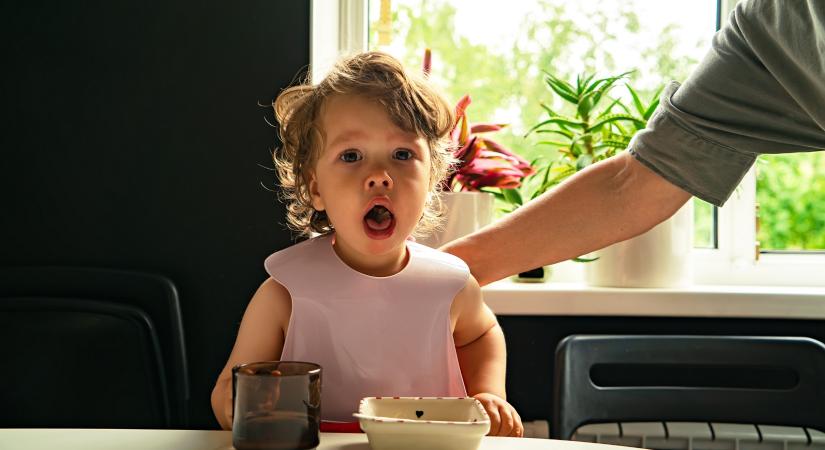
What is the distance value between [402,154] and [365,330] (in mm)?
235

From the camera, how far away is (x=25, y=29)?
6.16ft

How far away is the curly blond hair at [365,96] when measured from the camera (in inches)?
42.6

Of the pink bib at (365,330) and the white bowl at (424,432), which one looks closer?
the white bowl at (424,432)

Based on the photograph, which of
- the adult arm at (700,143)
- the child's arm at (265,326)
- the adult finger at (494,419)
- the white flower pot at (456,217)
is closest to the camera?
the adult finger at (494,419)

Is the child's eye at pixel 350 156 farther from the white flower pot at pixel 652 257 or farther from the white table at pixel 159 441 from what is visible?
the white flower pot at pixel 652 257

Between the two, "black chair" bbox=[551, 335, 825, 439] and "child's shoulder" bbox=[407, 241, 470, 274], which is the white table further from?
"black chair" bbox=[551, 335, 825, 439]

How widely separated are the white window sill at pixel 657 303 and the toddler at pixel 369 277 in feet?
2.25

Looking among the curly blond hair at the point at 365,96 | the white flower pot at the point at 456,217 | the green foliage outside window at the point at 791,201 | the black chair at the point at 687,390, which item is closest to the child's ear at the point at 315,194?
the curly blond hair at the point at 365,96

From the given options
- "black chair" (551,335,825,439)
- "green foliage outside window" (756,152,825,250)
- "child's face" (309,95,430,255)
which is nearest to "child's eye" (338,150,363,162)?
"child's face" (309,95,430,255)

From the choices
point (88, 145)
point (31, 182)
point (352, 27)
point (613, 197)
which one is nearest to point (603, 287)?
point (613, 197)

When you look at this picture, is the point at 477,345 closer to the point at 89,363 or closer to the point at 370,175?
the point at 370,175

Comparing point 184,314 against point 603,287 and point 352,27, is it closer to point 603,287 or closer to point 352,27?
point 352,27

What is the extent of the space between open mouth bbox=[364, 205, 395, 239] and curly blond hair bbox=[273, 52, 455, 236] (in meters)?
0.12

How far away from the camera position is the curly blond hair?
3.55 feet
